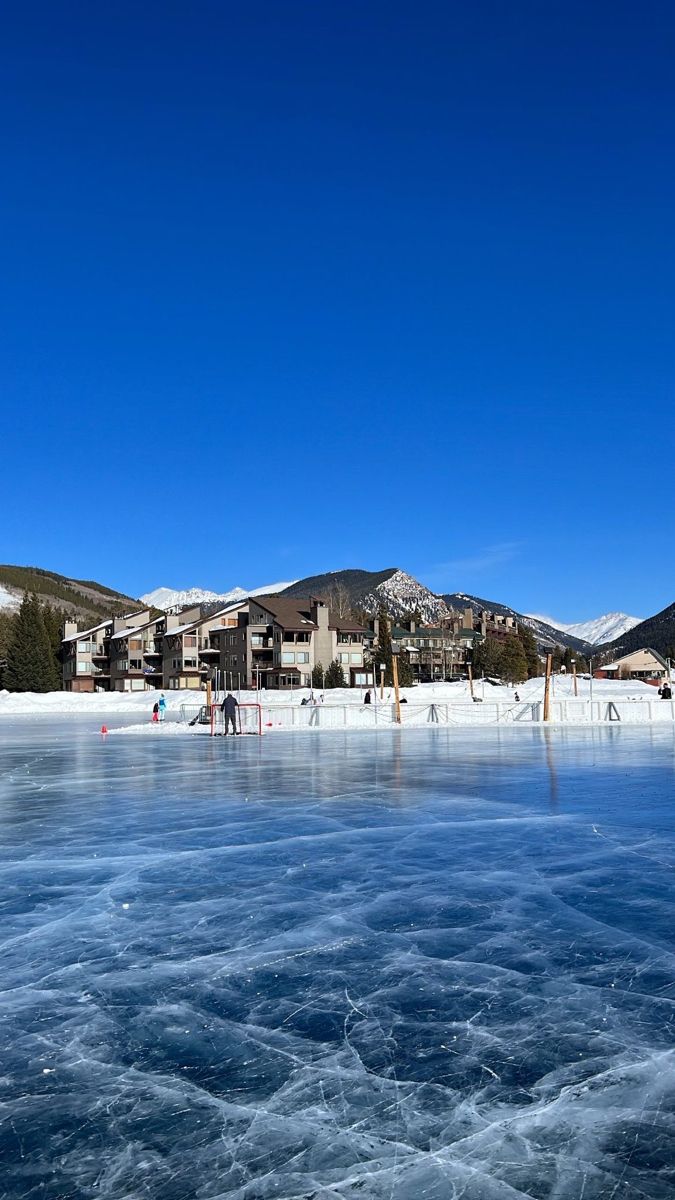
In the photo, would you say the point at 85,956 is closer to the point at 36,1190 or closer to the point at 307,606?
the point at 36,1190

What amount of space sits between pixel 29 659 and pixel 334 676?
110 feet

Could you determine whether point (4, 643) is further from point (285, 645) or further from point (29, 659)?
point (285, 645)

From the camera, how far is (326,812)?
1171 cm

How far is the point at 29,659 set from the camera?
8631cm

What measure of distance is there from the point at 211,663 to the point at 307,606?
10769mm

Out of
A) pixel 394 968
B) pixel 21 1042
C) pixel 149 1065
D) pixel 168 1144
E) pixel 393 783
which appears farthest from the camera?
pixel 393 783

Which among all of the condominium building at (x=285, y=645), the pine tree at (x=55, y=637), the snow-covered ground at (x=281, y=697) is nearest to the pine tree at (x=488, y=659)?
the snow-covered ground at (x=281, y=697)

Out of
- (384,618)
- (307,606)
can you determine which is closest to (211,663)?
(307,606)

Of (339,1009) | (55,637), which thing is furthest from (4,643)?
(339,1009)

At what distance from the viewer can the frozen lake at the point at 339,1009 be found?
3193mm

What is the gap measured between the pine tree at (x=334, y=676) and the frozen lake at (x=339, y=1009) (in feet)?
202

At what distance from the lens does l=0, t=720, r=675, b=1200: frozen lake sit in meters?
3.19

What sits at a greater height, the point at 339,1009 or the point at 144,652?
the point at 144,652

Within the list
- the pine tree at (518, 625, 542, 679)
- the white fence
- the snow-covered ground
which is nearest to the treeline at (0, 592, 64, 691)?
the snow-covered ground
